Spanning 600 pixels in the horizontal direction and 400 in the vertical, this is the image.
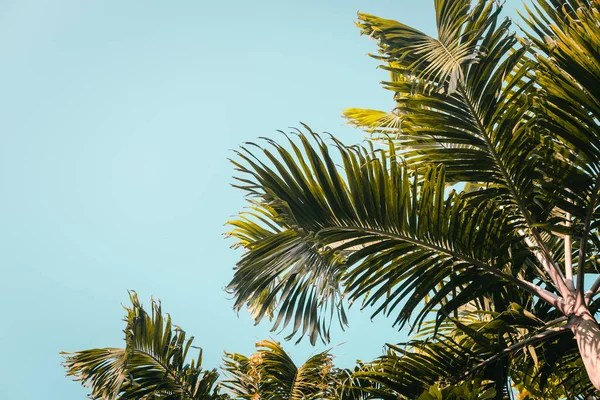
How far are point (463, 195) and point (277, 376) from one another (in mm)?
2195

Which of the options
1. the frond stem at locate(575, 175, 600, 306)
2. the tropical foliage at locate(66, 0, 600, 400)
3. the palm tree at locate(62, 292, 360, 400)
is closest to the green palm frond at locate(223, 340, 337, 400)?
the palm tree at locate(62, 292, 360, 400)

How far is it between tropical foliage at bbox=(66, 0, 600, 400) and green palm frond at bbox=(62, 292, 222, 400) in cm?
146

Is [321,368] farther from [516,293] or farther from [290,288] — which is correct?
[516,293]

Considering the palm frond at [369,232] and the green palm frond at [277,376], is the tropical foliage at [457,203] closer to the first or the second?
the palm frond at [369,232]

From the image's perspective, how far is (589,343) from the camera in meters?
2.62

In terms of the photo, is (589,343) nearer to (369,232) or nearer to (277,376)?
(369,232)

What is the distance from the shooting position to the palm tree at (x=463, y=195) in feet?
9.56

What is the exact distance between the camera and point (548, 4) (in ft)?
11.0

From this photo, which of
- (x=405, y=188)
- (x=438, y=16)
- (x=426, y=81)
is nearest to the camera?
(x=405, y=188)

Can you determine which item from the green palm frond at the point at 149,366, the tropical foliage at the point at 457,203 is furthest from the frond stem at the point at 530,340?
the green palm frond at the point at 149,366

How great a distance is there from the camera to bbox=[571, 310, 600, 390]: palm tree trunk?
2572 millimetres

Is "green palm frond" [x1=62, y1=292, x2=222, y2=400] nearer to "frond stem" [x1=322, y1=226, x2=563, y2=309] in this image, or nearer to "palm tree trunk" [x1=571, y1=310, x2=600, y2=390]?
"frond stem" [x1=322, y1=226, x2=563, y2=309]

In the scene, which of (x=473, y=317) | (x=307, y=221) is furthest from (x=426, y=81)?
(x=473, y=317)

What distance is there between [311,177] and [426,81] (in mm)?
808
